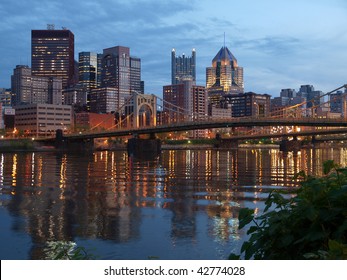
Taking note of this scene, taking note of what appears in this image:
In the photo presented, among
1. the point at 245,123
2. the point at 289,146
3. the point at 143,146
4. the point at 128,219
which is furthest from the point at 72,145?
the point at 128,219

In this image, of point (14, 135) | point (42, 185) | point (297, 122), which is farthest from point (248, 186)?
point (14, 135)

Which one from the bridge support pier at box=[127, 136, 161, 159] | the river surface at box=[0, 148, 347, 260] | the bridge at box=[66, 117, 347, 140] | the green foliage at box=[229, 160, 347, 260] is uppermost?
the bridge at box=[66, 117, 347, 140]

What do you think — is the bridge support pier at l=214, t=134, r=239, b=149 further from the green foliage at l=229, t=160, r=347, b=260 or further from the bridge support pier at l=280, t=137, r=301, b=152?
the green foliage at l=229, t=160, r=347, b=260

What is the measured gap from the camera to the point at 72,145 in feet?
421

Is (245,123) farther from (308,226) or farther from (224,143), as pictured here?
(308,226)

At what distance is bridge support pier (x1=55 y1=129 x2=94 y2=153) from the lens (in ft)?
414

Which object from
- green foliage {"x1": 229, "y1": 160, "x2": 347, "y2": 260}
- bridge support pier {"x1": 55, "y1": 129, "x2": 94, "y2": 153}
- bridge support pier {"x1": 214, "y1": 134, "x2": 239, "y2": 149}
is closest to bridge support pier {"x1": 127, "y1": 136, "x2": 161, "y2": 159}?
bridge support pier {"x1": 55, "y1": 129, "x2": 94, "y2": 153}

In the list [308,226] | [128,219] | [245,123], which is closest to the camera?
[308,226]

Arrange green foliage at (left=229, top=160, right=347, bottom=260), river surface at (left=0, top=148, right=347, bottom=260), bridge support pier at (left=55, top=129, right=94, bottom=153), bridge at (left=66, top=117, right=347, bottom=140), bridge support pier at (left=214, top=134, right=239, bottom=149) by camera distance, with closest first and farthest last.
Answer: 1. green foliage at (left=229, top=160, right=347, bottom=260)
2. river surface at (left=0, top=148, right=347, bottom=260)
3. bridge at (left=66, top=117, right=347, bottom=140)
4. bridge support pier at (left=55, top=129, right=94, bottom=153)
5. bridge support pier at (left=214, top=134, right=239, bottom=149)

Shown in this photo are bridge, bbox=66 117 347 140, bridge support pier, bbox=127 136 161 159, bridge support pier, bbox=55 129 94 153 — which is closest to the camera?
bridge, bbox=66 117 347 140

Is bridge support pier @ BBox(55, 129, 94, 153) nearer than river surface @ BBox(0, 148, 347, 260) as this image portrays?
No

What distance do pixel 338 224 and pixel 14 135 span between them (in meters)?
189

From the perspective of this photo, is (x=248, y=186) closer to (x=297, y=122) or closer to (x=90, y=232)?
(x=90, y=232)

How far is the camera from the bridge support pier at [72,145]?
12616cm
